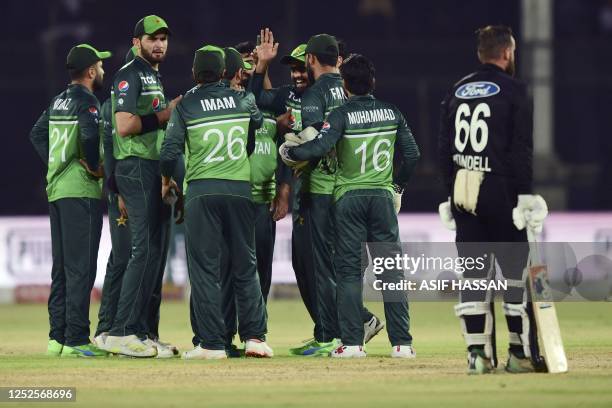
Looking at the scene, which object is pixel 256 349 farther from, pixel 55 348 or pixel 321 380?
pixel 321 380

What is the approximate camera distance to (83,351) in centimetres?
1180

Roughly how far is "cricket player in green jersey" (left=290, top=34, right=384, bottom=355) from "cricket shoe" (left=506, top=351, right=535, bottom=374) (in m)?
1.80

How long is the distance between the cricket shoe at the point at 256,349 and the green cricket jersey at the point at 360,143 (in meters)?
1.33

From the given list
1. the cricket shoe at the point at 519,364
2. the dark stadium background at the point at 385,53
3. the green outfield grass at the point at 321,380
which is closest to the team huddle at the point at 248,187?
the cricket shoe at the point at 519,364

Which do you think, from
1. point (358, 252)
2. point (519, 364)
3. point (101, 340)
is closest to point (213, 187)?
point (358, 252)

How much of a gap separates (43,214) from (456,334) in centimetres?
1217

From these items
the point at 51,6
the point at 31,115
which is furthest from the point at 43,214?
the point at 51,6

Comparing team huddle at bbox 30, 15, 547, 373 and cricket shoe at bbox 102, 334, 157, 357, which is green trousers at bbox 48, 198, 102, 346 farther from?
cricket shoe at bbox 102, 334, 157, 357

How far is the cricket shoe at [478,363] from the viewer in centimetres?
980

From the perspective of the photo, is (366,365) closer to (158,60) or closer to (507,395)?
(507,395)

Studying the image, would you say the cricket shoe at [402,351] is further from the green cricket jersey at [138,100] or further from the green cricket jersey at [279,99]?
the green cricket jersey at [138,100]

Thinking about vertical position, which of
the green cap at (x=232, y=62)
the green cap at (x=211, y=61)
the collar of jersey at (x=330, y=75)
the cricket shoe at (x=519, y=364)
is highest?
the green cap at (x=211, y=61)

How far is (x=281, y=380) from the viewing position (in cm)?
957

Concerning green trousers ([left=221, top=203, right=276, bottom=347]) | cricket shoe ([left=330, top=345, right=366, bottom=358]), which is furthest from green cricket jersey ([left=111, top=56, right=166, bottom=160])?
cricket shoe ([left=330, top=345, right=366, bottom=358])
